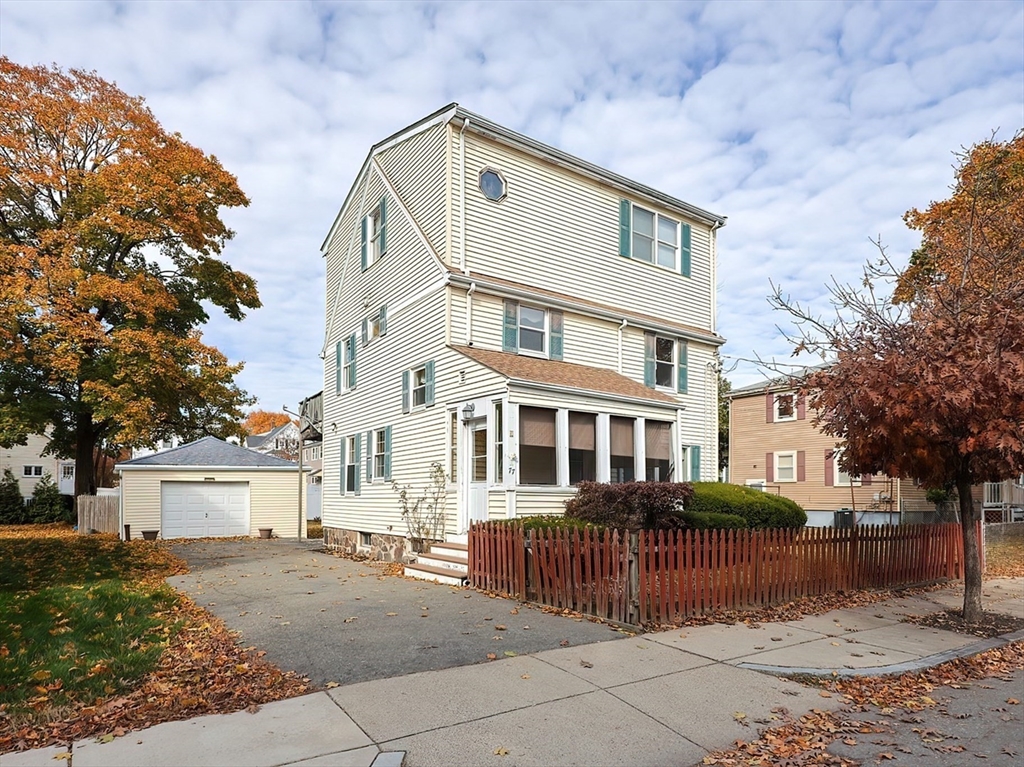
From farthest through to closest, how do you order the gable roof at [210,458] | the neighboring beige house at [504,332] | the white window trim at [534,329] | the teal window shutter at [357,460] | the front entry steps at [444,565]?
1. the gable roof at [210,458]
2. the teal window shutter at [357,460]
3. the white window trim at [534,329]
4. the neighboring beige house at [504,332]
5. the front entry steps at [444,565]

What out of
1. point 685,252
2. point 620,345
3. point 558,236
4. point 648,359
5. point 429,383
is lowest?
point 429,383

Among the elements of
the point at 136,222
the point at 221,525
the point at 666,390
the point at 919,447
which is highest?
the point at 136,222

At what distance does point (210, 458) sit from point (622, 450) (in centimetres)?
1793

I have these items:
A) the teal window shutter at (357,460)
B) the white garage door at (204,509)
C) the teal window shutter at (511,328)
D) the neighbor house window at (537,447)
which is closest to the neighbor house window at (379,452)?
the teal window shutter at (357,460)

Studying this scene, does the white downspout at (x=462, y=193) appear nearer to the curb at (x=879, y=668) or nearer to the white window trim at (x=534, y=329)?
the white window trim at (x=534, y=329)

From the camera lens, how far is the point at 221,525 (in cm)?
2569

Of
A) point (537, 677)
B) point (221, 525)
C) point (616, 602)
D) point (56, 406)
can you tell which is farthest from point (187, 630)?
point (56, 406)

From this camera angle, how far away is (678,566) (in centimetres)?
869

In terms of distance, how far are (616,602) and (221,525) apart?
21.1 m

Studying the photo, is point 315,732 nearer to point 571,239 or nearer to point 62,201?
point 571,239

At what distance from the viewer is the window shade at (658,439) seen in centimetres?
1496

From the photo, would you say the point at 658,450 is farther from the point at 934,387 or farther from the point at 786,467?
the point at 786,467

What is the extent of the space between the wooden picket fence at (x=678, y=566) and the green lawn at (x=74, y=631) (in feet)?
15.0

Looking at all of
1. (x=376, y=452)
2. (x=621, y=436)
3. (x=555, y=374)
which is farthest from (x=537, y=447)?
(x=376, y=452)
